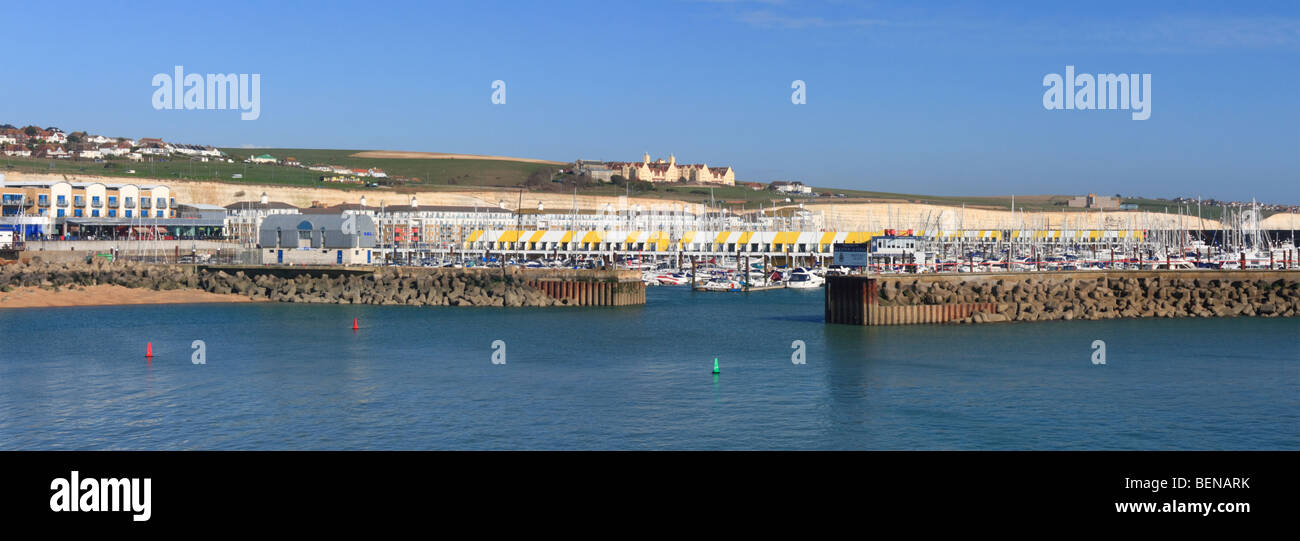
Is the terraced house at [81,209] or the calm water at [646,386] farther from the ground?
the terraced house at [81,209]

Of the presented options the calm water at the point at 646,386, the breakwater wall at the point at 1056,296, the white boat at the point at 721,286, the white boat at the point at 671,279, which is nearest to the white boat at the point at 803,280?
the white boat at the point at 721,286

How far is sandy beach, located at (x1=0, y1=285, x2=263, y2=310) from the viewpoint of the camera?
2494 inches

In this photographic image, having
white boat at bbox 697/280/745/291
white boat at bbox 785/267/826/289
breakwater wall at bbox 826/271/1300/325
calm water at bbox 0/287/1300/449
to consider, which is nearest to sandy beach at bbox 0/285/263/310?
calm water at bbox 0/287/1300/449

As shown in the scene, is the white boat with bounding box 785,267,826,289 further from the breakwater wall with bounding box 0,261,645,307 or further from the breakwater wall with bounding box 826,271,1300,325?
the breakwater wall with bounding box 826,271,1300,325

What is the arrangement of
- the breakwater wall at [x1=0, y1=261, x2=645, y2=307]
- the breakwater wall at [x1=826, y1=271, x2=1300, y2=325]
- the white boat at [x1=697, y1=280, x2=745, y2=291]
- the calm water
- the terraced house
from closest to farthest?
the calm water → the breakwater wall at [x1=826, y1=271, x2=1300, y2=325] → the breakwater wall at [x1=0, y1=261, x2=645, y2=307] → the white boat at [x1=697, y1=280, x2=745, y2=291] → the terraced house

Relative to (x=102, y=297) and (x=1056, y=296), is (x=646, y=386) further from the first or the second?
(x=102, y=297)

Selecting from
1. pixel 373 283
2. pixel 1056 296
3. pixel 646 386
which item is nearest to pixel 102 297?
pixel 373 283

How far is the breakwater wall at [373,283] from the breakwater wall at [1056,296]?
56.2 feet

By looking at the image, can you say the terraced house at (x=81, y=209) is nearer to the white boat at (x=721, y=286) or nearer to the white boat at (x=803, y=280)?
the white boat at (x=721, y=286)

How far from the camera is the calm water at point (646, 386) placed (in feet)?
85.6

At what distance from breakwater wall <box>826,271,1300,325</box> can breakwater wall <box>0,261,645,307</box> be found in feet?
56.2

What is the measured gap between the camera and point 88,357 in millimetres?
39781

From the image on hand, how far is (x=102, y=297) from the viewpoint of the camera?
6581cm

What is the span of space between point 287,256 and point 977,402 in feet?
183
